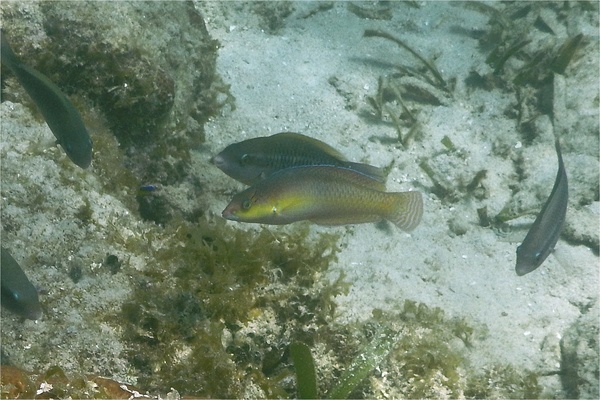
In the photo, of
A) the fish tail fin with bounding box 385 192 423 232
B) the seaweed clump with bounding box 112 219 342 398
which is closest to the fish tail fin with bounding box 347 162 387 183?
the fish tail fin with bounding box 385 192 423 232

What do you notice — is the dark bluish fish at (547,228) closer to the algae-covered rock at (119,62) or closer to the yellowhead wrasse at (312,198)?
the yellowhead wrasse at (312,198)

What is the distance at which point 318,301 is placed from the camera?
12.0 ft

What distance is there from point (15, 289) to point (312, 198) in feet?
5.18

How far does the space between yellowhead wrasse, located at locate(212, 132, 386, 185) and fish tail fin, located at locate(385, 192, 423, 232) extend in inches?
6.6

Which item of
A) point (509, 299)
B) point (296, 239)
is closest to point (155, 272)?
point (296, 239)

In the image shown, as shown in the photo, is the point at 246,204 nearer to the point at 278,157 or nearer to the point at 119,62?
the point at 278,157

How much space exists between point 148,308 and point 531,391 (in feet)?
9.74

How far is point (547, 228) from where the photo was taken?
347cm

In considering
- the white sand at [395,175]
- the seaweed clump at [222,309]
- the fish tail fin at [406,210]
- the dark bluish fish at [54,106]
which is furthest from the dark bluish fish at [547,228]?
the dark bluish fish at [54,106]

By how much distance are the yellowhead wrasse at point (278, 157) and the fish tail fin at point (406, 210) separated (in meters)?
0.17

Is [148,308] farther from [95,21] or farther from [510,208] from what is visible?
[510,208]

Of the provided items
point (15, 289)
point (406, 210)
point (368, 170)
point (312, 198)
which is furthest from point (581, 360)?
→ point (15, 289)

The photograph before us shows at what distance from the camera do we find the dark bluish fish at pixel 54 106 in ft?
8.46

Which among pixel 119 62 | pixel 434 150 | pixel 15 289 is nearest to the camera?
pixel 15 289
